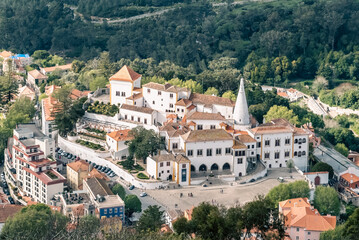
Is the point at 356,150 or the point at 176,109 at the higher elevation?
the point at 176,109

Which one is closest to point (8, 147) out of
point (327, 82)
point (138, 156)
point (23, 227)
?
point (138, 156)

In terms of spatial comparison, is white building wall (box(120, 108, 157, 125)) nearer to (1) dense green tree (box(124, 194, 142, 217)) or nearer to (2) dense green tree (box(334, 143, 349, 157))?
(1) dense green tree (box(124, 194, 142, 217))

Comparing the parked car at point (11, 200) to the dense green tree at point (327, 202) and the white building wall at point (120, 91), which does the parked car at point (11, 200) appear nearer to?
the white building wall at point (120, 91)

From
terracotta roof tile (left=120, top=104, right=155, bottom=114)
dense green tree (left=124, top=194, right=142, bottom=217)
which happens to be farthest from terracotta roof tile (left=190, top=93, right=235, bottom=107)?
dense green tree (left=124, top=194, right=142, bottom=217)

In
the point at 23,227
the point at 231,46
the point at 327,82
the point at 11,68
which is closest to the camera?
the point at 23,227

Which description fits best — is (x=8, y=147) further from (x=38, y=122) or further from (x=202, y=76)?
(x=202, y=76)

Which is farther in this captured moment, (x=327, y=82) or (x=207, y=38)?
(x=207, y=38)

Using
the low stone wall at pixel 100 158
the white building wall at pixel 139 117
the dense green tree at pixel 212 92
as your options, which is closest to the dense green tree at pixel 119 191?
the low stone wall at pixel 100 158

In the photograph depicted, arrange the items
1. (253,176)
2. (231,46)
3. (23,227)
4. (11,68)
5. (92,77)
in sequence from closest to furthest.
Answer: (23,227)
(253,176)
(92,77)
(11,68)
(231,46)
